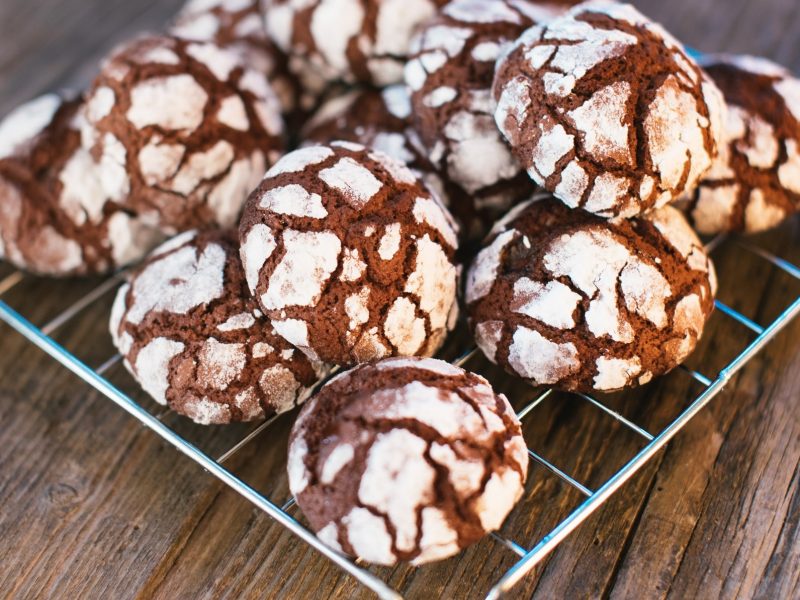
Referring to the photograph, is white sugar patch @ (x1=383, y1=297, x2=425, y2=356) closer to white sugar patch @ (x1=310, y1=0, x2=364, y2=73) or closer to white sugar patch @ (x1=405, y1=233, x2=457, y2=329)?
white sugar patch @ (x1=405, y1=233, x2=457, y2=329)

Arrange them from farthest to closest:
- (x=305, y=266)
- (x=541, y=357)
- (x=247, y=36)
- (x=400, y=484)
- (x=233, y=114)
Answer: (x=247, y=36) < (x=233, y=114) < (x=541, y=357) < (x=305, y=266) < (x=400, y=484)

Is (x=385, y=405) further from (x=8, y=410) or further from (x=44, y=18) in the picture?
(x=44, y=18)

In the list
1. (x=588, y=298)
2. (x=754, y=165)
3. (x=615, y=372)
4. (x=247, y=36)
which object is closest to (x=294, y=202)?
(x=588, y=298)

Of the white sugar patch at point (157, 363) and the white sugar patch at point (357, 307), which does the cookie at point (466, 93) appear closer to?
the white sugar patch at point (357, 307)

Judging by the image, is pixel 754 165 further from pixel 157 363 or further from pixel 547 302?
pixel 157 363

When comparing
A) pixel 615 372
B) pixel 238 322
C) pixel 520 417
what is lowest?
pixel 520 417

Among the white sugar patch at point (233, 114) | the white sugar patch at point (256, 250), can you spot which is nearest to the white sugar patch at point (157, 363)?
the white sugar patch at point (256, 250)
